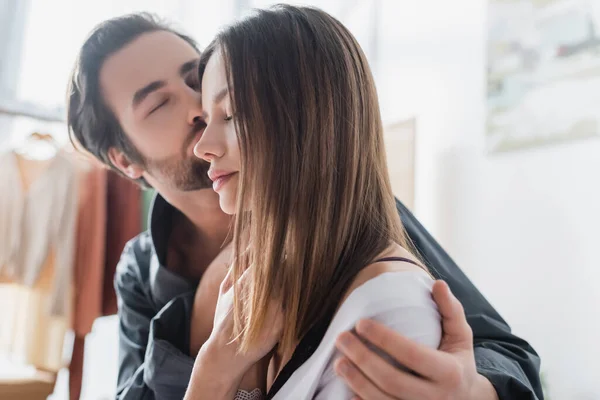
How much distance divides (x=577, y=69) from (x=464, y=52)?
576mm

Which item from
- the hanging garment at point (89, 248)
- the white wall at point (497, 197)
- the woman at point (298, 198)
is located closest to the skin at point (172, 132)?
the woman at point (298, 198)

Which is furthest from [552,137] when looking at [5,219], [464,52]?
[5,219]

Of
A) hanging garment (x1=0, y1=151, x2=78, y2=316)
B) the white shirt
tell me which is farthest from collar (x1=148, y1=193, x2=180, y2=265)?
hanging garment (x1=0, y1=151, x2=78, y2=316)

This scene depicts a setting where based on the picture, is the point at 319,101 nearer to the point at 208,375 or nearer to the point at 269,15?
the point at 269,15

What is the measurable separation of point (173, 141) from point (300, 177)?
637 millimetres

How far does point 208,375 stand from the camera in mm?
827

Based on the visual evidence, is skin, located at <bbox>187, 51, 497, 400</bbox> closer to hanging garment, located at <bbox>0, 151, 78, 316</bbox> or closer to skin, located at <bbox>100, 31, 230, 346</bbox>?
skin, located at <bbox>100, 31, 230, 346</bbox>

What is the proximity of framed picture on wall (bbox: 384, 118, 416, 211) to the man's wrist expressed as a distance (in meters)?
1.59

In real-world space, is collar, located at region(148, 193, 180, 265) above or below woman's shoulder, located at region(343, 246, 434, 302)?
below

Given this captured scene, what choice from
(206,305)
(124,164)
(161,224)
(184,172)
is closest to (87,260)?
(124,164)

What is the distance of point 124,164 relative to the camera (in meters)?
1.55

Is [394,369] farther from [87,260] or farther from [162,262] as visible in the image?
[87,260]

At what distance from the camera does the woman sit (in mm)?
761

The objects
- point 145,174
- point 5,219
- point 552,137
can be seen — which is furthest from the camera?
point 5,219
